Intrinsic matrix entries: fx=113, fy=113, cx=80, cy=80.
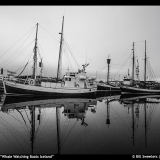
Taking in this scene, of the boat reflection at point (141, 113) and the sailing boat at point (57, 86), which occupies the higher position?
the sailing boat at point (57, 86)

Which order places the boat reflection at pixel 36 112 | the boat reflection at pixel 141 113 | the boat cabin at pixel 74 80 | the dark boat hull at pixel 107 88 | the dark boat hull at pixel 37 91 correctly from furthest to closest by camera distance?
the dark boat hull at pixel 107 88, the boat cabin at pixel 74 80, the dark boat hull at pixel 37 91, the boat reflection at pixel 141 113, the boat reflection at pixel 36 112

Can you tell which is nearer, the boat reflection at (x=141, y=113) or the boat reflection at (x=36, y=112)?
the boat reflection at (x=36, y=112)

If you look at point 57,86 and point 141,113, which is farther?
point 57,86

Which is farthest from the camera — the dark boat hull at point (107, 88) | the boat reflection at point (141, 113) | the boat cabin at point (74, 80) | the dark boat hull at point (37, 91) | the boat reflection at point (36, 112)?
the dark boat hull at point (107, 88)

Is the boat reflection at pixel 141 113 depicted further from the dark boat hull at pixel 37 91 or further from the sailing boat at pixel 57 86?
the dark boat hull at pixel 37 91

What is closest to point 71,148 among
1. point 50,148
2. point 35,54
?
point 50,148

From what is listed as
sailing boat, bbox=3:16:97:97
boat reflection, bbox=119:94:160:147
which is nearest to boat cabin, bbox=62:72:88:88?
sailing boat, bbox=3:16:97:97

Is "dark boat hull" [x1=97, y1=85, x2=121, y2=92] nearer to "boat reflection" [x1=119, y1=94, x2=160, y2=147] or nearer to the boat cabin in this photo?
the boat cabin

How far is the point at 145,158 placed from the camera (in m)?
4.30

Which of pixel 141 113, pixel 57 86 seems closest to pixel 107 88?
pixel 57 86

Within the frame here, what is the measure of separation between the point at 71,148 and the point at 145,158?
2.95 m

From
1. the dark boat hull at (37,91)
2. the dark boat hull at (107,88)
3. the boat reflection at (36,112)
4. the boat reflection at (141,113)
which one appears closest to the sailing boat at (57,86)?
the dark boat hull at (37,91)

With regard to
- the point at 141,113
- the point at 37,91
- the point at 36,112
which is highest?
the point at 37,91

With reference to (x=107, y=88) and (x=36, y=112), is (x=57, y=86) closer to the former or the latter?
(x=36, y=112)
